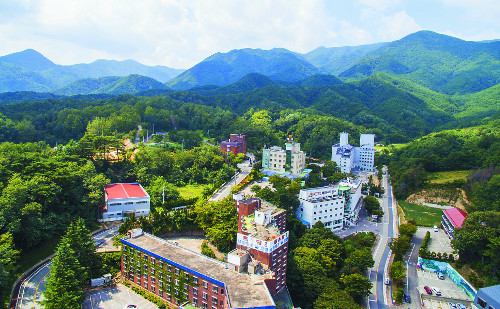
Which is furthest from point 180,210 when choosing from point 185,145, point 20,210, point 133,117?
point 133,117

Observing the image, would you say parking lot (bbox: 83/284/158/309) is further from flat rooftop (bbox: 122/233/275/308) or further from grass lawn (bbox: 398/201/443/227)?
grass lawn (bbox: 398/201/443/227)

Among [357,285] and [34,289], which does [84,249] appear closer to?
[34,289]

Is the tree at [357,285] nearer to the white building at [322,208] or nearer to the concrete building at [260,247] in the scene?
the concrete building at [260,247]

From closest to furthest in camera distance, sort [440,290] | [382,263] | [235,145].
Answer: [440,290] → [382,263] → [235,145]

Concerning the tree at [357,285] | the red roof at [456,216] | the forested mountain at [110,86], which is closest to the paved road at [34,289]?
the tree at [357,285]

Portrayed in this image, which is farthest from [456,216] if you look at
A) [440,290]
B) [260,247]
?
[260,247]

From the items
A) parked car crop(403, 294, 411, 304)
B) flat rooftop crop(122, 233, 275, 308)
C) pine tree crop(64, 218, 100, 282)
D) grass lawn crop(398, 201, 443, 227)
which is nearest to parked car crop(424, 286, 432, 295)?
parked car crop(403, 294, 411, 304)
